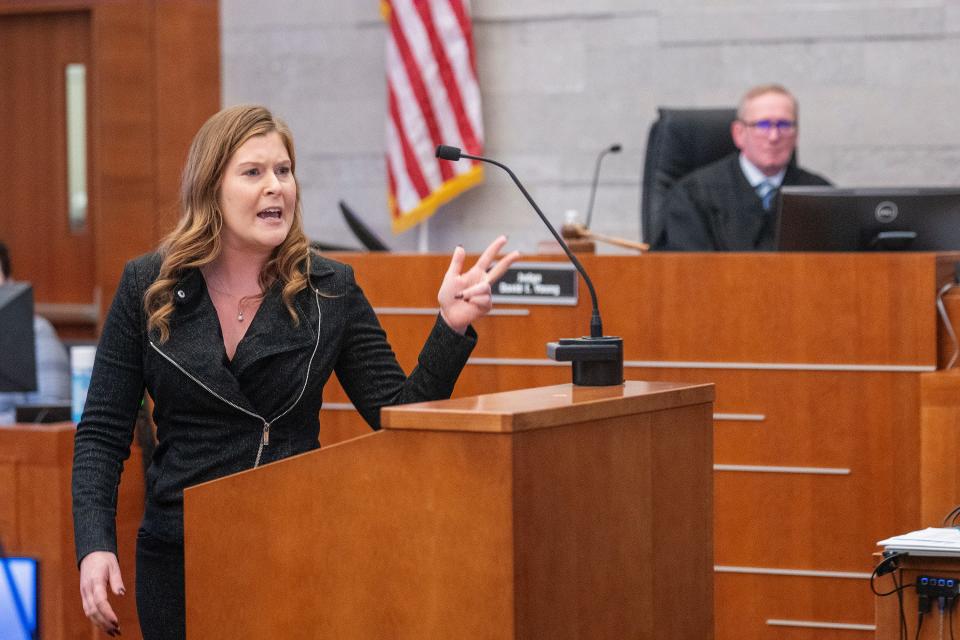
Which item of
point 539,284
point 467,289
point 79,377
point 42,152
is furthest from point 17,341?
point 42,152

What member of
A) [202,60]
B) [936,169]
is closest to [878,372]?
[936,169]

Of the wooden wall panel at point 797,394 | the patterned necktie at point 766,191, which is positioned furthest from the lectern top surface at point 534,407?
the patterned necktie at point 766,191

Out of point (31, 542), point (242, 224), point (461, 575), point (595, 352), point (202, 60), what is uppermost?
point (202, 60)

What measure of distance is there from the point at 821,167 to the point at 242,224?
4169 millimetres

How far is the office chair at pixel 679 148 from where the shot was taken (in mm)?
5043

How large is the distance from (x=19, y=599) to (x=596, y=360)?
221 centimetres

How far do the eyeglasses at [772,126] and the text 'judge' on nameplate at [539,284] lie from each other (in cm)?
129

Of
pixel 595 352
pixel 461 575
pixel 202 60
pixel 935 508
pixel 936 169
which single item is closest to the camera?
pixel 461 575

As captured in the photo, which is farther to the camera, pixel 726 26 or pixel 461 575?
pixel 726 26

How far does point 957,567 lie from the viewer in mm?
2564

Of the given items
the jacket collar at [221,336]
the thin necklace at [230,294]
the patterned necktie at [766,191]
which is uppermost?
the patterned necktie at [766,191]

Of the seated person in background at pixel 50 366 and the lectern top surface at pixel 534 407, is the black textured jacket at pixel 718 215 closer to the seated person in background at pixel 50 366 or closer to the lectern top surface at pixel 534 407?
the seated person in background at pixel 50 366

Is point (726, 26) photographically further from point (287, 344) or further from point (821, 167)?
point (287, 344)

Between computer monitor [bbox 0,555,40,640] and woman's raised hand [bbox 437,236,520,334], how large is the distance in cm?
193
